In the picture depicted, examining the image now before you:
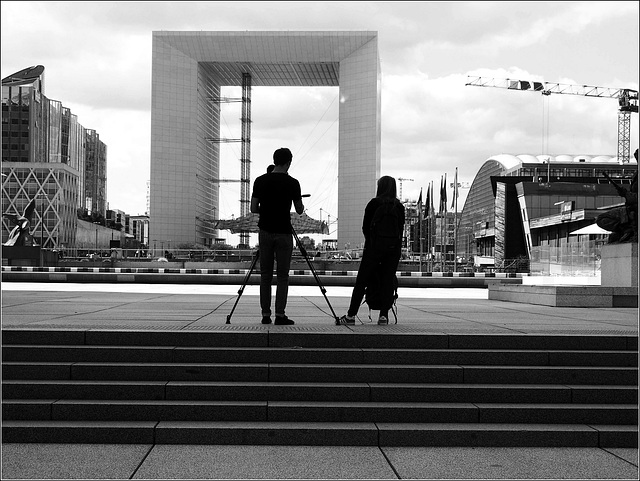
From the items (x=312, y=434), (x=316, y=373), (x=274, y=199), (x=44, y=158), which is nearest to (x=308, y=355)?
(x=316, y=373)

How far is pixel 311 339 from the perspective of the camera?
7.90 meters

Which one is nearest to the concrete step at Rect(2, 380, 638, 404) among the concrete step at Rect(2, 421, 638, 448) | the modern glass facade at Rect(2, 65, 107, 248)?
the concrete step at Rect(2, 421, 638, 448)

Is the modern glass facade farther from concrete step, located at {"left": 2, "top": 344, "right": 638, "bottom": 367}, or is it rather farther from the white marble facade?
concrete step, located at {"left": 2, "top": 344, "right": 638, "bottom": 367}

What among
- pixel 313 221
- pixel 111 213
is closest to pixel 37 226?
pixel 313 221

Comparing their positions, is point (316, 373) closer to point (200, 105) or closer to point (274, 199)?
point (274, 199)

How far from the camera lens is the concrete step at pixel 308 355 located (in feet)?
24.7

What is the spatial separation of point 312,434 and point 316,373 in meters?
1.00

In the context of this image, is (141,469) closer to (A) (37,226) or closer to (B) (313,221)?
(B) (313,221)

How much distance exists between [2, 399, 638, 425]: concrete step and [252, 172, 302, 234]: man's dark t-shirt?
2.81m

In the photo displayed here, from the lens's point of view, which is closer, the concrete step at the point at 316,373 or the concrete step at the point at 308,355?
the concrete step at the point at 316,373

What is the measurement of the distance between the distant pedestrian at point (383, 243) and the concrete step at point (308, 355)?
6.30ft

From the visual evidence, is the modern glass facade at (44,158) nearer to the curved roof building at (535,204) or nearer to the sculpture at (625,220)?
the curved roof building at (535,204)

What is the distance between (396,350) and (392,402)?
78 cm

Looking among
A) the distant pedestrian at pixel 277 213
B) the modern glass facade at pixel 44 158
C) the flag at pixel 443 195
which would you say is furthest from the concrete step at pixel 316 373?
the modern glass facade at pixel 44 158
